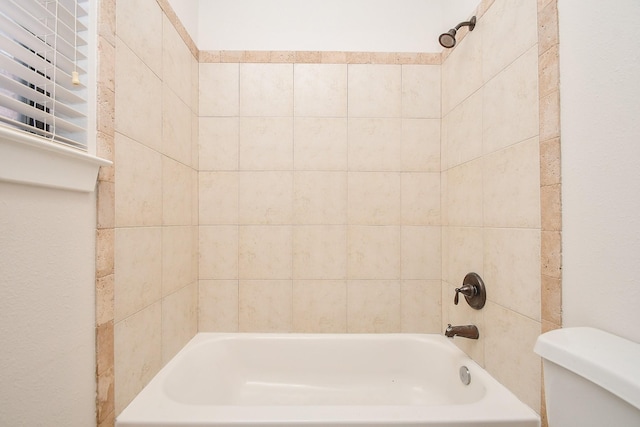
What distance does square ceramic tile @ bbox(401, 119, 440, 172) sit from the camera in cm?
173

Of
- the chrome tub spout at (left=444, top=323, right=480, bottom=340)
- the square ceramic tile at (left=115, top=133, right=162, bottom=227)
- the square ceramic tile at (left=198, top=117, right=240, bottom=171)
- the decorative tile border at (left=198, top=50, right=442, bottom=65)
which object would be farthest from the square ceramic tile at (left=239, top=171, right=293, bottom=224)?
the chrome tub spout at (left=444, top=323, right=480, bottom=340)

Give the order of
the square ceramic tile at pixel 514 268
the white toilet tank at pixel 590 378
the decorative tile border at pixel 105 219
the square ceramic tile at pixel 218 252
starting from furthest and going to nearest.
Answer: the square ceramic tile at pixel 218 252
the square ceramic tile at pixel 514 268
the decorative tile border at pixel 105 219
the white toilet tank at pixel 590 378

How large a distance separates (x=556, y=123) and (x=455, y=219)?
733 mm

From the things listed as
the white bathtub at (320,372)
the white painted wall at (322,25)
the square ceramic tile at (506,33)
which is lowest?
the white bathtub at (320,372)

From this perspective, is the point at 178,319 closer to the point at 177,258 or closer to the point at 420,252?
the point at 177,258

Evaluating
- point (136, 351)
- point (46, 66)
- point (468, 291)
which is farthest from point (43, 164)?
point (468, 291)

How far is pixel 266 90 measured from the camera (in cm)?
171

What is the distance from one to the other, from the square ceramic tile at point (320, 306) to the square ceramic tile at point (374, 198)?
40cm

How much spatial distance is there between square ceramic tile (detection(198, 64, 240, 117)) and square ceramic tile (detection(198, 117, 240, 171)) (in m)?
0.05

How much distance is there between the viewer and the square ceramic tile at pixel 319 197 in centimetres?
172

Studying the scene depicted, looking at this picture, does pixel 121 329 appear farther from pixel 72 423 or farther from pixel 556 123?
pixel 556 123

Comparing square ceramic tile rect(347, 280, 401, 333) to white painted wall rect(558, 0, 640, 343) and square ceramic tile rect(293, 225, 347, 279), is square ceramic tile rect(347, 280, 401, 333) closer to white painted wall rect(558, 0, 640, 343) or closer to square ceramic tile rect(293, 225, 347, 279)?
square ceramic tile rect(293, 225, 347, 279)

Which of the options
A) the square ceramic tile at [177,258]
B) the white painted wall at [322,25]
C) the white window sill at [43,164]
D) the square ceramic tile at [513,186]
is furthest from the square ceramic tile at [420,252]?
the white window sill at [43,164]

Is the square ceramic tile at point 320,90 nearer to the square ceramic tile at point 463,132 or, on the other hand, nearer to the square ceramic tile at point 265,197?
the square ceramic tile at point 265,197
